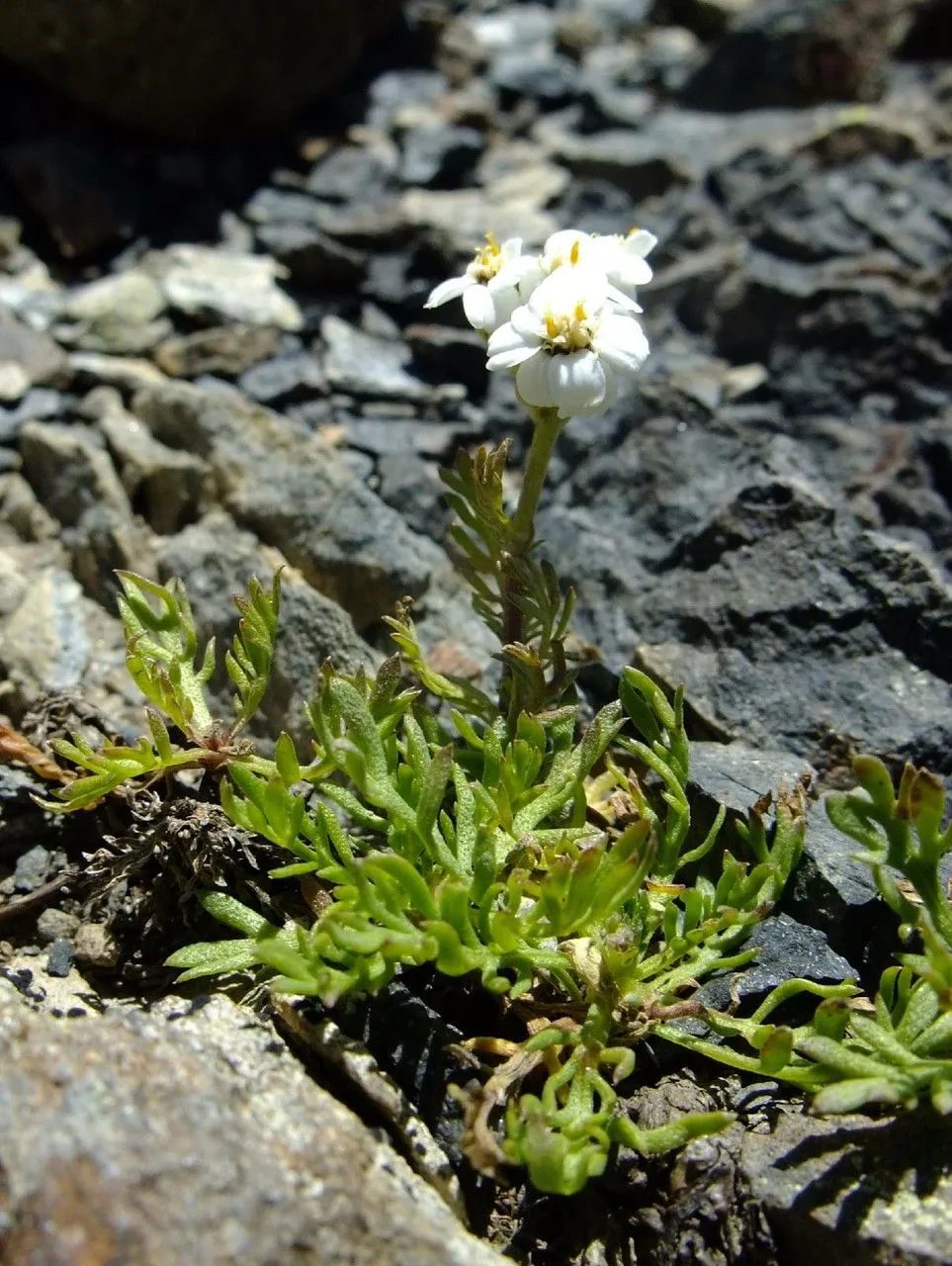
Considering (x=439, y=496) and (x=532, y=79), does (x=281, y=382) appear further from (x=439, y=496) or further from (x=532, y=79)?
(x=532, y=79)

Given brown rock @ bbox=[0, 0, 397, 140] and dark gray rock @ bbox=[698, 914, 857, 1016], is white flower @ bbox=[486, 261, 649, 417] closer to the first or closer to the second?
dark gray rock @ bbox=[698, 914, 857, 1016]

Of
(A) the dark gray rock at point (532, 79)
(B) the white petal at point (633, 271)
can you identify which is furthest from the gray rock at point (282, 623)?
(A) the dark gray rock at point (532, 79)

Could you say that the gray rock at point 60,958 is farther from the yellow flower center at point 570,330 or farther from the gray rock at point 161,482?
the yellow flower center at point 570,330

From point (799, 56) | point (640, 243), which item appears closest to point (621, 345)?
point (640, 243)

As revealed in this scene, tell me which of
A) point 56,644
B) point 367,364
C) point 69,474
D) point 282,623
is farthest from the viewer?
→ point 367,364

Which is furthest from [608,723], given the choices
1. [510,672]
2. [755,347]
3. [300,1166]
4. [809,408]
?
[755,347]

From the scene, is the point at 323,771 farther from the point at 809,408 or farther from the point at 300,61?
the point at 300,61
